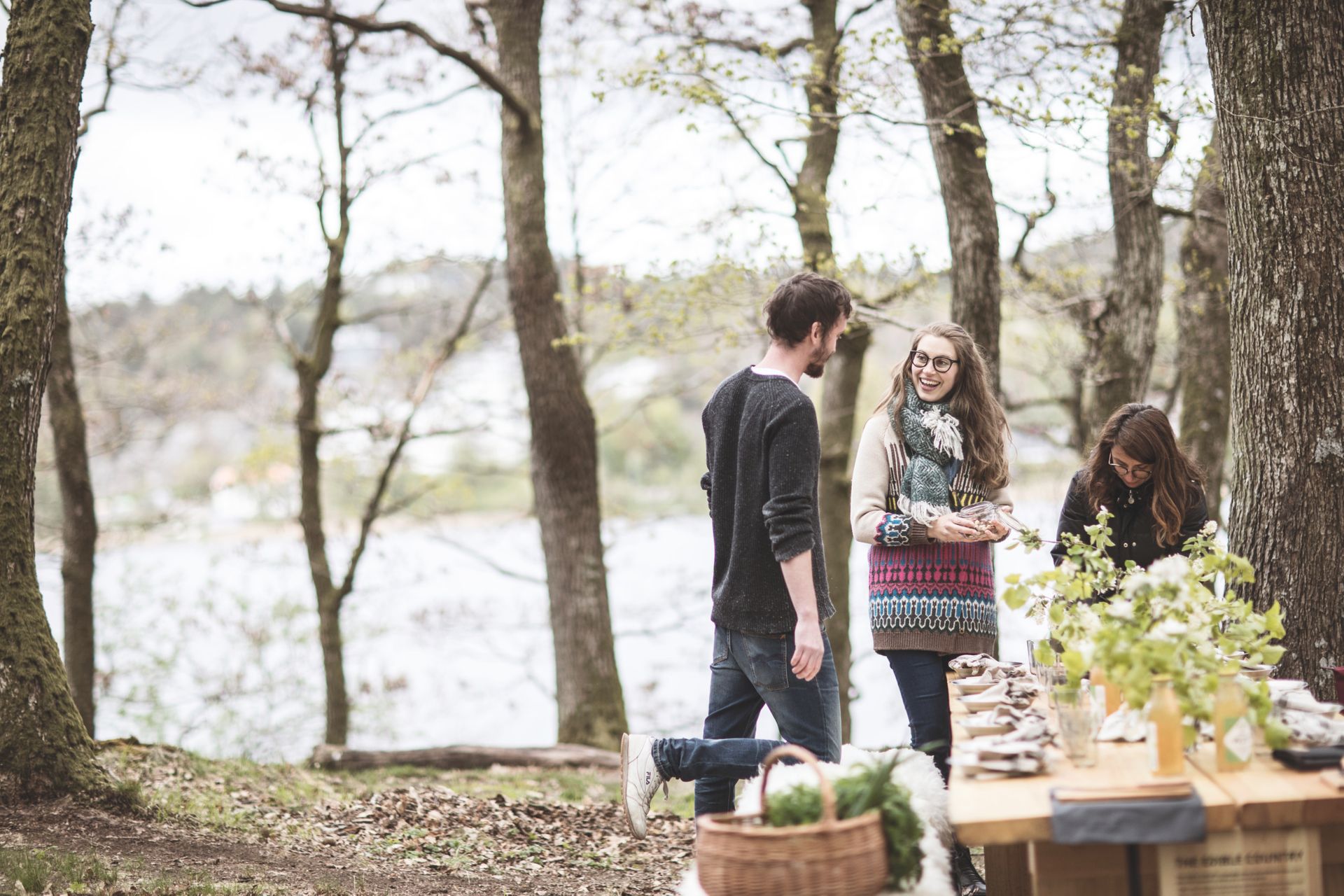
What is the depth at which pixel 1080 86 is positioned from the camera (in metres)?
5.72

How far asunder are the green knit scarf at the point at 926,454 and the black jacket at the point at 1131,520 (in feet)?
1.83

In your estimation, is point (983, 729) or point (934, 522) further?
point (934, 522)

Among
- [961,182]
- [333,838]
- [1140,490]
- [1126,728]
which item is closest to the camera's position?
[1126,728]

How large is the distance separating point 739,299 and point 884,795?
574 cm

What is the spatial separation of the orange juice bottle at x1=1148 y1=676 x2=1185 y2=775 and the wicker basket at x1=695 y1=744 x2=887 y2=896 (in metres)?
0.59

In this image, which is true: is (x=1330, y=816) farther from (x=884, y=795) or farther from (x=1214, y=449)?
(x=1214, y=449)

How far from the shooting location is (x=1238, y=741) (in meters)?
2.29

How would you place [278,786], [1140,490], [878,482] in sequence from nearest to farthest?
[878,482]
[1140,490]
[278,786]

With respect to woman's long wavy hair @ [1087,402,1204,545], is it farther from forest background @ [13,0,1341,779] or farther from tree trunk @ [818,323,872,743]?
tree trunk @ [818,323,872,743]

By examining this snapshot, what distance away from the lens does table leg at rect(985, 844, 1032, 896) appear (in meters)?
2.82

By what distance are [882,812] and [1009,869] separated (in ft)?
2.70

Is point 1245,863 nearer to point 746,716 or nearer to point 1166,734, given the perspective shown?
point 1166,734

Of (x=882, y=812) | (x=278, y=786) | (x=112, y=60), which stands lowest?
(x=278, y=786)

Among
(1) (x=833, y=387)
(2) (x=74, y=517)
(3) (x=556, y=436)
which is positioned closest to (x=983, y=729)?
(3) (x=556, y=436)
